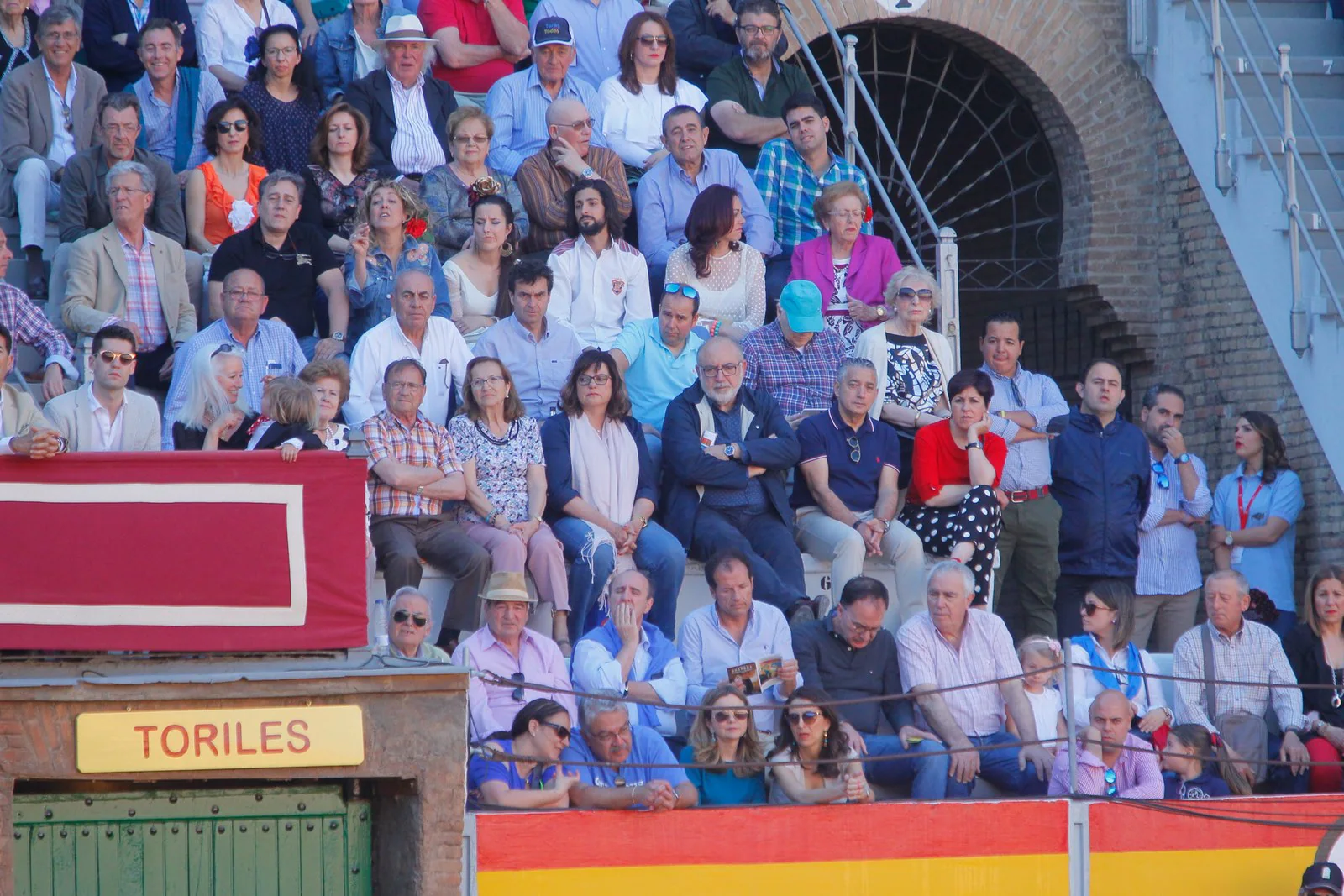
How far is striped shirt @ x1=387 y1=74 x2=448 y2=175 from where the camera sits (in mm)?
11523

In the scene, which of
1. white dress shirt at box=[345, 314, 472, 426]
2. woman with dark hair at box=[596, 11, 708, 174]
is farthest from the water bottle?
woman with dark hair at box=[596, 11, 708, 174]

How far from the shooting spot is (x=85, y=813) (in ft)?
23.7

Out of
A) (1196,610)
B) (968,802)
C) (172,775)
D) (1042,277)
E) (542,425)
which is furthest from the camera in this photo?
(1042,277)

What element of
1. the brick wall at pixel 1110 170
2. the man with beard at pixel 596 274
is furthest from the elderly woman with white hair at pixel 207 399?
the brick wall at pixel 1110 170

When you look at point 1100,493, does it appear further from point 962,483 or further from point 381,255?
point 381,255

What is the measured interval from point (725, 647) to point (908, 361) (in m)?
2.38

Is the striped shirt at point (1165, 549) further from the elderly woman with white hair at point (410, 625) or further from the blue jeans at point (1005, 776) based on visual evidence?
the elderly woman with white hair at point (410, 625)

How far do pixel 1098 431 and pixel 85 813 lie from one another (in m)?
5.97

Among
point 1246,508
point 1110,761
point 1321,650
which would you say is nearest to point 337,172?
point 1110,761

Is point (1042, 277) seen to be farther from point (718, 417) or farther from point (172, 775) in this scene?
point (172, 775)

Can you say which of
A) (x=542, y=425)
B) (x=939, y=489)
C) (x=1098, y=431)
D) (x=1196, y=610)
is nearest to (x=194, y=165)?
(x=542, y=425)

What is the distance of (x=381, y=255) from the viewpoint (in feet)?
34.0

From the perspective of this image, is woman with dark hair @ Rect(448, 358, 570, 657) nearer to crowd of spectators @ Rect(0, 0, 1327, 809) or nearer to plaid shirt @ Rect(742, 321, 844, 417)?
crowd of spectators @ Rect(0, 0, 1327, 809)

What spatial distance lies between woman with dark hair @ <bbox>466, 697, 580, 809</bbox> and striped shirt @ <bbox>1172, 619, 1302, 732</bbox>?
3191 mm
